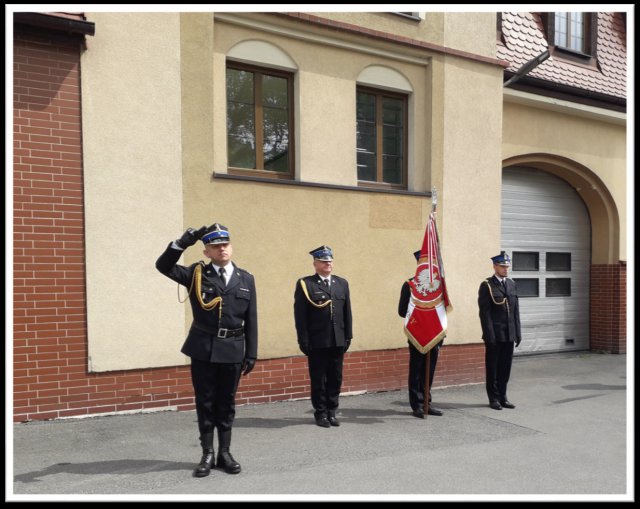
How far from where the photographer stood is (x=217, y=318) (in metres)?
4.62

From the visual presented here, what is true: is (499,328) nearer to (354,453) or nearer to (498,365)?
(498,365)

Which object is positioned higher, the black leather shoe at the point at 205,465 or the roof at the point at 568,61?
the roof at the point at 568,61

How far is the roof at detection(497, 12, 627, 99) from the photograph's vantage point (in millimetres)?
10125

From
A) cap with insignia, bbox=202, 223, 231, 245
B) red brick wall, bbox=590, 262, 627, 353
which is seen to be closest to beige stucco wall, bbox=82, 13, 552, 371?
cap with insignia, bbox=202, 223, 231, 245

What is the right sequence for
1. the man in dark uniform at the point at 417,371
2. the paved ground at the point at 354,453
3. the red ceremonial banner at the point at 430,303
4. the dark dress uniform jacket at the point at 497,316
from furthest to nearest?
the dark dress uniform jacket at the point at 497,316
the man in dark uniform at the point at 417,371
the red ceremonial banner at the point at 430,303
the paved ground at the point at 354,453

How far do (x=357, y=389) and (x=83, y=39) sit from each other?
5.33 metres

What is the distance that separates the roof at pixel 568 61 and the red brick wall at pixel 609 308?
3552mm

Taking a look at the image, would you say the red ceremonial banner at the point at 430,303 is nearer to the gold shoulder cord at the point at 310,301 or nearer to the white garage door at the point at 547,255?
the gold shoulder cord at the point at 310,301

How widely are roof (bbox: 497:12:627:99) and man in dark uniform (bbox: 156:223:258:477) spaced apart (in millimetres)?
7120

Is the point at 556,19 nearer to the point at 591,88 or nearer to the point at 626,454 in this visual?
the point at 591,88

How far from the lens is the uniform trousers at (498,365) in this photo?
7035 millimetres

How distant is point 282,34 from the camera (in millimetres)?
7254

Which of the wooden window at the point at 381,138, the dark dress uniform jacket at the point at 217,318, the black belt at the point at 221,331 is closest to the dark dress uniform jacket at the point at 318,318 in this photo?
the dark dress uniform jacket at the point at 217,318

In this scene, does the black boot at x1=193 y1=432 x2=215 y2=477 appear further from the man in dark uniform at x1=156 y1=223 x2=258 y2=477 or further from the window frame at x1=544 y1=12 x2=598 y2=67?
the window frame at x1=544 y1=12 x2=598 y2=67
